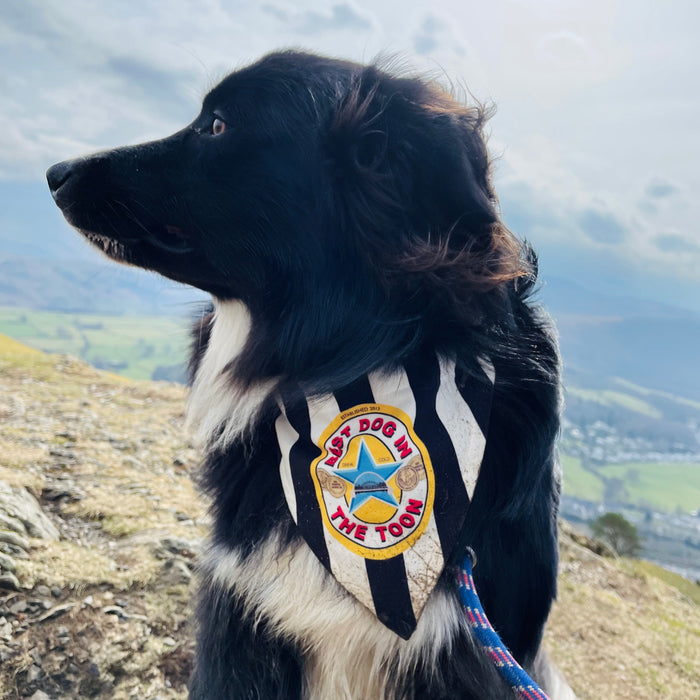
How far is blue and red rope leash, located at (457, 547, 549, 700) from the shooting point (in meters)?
1.78

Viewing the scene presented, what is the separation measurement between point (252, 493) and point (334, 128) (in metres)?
1.41

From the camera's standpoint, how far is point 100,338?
10725 centimetres

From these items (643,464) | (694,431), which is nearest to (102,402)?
(643,464)

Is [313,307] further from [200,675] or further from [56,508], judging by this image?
[56,508]

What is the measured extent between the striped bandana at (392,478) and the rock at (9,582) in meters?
1.69

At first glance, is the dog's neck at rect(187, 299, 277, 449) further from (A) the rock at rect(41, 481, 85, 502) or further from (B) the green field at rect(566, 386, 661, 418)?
(B) the green field at rect(566, 386, 661, 418)

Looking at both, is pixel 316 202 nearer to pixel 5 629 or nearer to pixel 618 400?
pixel 5 629

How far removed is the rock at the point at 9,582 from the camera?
2697 millimetres

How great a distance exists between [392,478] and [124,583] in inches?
77.0

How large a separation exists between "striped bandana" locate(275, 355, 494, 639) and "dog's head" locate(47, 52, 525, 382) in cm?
21

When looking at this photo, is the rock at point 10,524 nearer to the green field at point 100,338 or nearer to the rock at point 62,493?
the rock at point 62,493

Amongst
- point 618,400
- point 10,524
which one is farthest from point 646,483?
point 10,524

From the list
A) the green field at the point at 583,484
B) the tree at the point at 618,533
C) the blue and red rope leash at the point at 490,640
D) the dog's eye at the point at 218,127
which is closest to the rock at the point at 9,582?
the blue and red rope leash at the point at 490,640

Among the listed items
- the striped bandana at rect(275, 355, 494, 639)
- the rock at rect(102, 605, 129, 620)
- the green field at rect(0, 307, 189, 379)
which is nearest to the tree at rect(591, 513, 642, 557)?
the rock at rect(102, 605, 129, 620)
